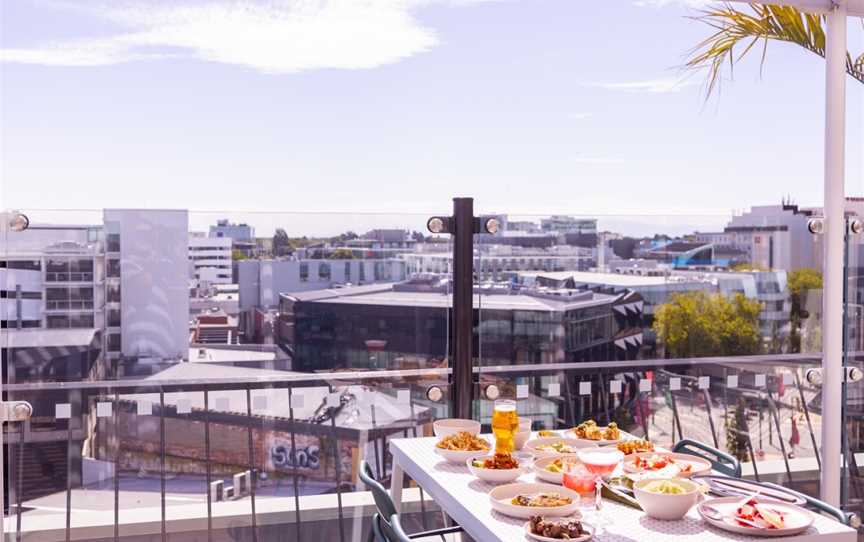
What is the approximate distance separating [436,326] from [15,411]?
1.58 m

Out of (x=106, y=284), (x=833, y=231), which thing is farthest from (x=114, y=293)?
(x=833, y=231)

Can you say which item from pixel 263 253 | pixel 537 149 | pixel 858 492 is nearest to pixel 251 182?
pixel 537 149

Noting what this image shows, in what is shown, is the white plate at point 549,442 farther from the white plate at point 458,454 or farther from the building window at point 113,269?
the building window at point 113,269

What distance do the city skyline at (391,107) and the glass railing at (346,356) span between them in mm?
2690

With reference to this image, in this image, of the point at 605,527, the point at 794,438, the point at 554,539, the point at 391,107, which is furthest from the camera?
the point at 391,107

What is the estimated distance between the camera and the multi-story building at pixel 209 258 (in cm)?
311

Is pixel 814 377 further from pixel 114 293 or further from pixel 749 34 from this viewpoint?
pixel 114 293

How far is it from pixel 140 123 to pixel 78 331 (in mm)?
4726

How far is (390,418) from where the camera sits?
11.1 ft

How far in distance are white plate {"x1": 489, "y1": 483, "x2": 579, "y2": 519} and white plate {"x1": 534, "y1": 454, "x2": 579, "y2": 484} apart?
0.05 m

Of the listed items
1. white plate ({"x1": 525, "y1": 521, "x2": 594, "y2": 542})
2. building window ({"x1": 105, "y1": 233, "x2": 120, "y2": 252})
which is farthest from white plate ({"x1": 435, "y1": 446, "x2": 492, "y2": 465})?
building window ({"x1": 105, "y1": 233, "x2": 120, "y2": 252})

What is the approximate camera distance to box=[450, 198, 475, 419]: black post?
3406 mm

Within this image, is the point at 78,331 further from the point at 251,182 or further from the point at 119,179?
the point at 251,182

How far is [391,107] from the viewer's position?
27.5 ft
